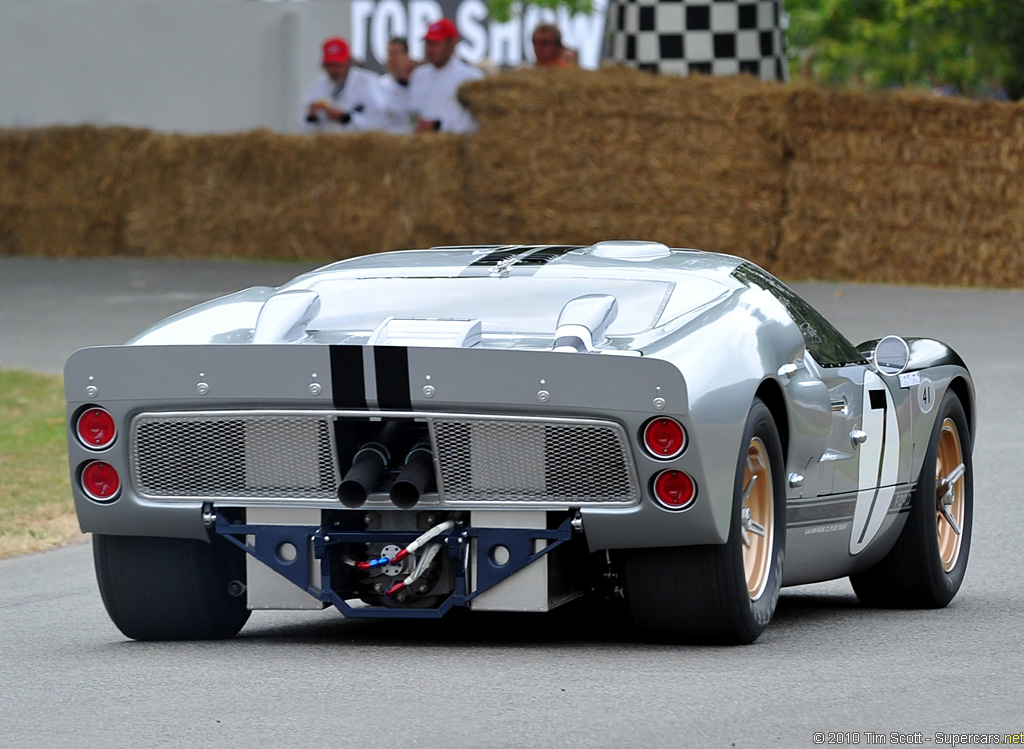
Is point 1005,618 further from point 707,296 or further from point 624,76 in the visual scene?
point 624,76

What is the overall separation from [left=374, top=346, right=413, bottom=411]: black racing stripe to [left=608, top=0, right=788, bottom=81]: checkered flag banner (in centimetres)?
1359

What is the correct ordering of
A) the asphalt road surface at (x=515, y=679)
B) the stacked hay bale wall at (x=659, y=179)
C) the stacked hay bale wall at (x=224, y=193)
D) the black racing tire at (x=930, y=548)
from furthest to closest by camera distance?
1. the stacked hay bale wall at (x=224, y=193)
2. the stacked hay bale wall at (x=659, y=179)
3. the black racing tire at (x=930, y=548)
4. the asphalt road surface at (x=515, y=679)

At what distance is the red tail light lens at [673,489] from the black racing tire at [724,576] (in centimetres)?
16

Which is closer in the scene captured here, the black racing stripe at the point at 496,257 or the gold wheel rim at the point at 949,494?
the black racing stripe at the point at 496,257

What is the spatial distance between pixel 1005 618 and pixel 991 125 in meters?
11.7

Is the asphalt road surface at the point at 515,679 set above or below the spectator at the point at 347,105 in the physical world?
below

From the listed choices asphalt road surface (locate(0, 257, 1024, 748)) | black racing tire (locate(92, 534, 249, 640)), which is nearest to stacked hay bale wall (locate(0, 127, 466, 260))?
asphalt road surface (locate(0, 257, 1024, 748))

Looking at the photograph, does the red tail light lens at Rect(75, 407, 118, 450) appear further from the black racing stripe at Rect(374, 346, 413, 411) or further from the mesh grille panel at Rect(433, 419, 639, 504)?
the mesh grille panel at Rect(433, 419, 639, 504)

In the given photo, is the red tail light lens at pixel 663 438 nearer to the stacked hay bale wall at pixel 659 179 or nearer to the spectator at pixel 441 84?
the stacked hay bale wall at pixel 659 179

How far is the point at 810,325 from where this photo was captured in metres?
5.78

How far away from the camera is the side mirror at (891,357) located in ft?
19.6

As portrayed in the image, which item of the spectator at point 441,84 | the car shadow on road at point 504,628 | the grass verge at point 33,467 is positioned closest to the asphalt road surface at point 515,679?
the car shadow on road at point 504,628

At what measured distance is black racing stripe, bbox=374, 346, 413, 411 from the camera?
4.69 metres

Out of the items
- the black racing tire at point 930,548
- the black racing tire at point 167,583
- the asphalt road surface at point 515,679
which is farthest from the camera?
the black racing tire at point 930,548
